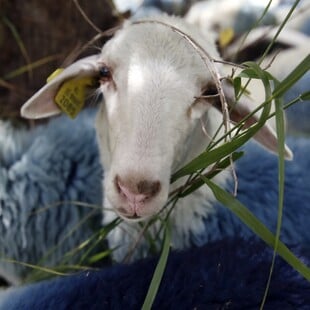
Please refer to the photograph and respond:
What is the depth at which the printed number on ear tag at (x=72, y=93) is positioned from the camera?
847 millimetres

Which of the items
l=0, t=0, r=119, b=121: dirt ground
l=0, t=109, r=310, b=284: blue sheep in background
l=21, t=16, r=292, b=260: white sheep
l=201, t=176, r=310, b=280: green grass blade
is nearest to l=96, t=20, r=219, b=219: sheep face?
l=21, t=16, r=292, b=260: white sheep

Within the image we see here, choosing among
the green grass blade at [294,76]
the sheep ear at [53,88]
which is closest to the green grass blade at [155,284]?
the green grass blade at [294,76]

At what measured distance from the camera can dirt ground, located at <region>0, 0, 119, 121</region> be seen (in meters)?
1.26

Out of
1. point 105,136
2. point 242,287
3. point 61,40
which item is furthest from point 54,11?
point 242,287

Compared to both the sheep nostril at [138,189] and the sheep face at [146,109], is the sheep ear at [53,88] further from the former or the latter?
the sheep nostril at [138,189]

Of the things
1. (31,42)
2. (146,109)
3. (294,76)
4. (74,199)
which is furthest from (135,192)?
(31,42)

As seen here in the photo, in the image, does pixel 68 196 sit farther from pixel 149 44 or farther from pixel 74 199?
pixel 149 44

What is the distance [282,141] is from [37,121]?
0.84 m

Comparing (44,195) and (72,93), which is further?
(44,195)

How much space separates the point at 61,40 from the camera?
1306 millimetres

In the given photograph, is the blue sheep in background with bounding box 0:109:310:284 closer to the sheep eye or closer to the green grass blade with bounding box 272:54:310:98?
the sheep eye

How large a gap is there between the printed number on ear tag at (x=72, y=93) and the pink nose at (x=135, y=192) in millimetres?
256

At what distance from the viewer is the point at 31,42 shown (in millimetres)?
1292

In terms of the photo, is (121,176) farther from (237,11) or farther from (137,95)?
(237,11)
